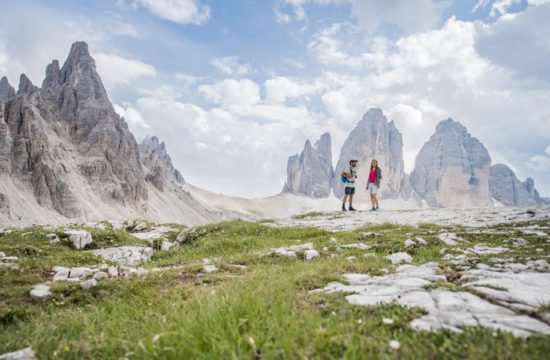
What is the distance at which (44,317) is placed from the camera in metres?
5.59

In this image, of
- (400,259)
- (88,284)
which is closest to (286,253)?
(400,259)

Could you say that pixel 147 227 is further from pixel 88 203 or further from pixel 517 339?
pixel 88 203

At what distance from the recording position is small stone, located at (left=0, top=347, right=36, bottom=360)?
152 inches

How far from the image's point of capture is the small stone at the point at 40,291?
6580 millimetres

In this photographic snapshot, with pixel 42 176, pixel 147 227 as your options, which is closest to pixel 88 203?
pixel 42 176

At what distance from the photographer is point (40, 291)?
6.75 meters

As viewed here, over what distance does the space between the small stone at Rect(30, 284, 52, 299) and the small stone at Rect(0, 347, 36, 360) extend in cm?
303

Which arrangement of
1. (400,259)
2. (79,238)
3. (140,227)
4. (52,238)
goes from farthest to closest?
(140,227) < (79,238) < (52,238) < (400,259)

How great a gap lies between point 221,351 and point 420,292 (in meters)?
3.35

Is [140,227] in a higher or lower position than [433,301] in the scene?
lower

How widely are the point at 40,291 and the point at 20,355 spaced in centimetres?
336

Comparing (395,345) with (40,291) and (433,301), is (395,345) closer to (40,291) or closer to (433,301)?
(433,301)

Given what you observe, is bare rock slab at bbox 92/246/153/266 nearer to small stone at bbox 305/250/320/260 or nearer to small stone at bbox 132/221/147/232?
small stone at bbox 305/250/320/260

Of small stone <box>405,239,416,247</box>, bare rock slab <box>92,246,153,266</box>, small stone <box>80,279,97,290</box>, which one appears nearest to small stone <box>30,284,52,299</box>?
small stone <box>80,279,97,290</box>
